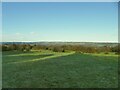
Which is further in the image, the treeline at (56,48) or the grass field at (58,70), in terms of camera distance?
the treeline at (56,48)

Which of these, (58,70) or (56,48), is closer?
(58,70)

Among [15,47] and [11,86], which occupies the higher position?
[15,47]

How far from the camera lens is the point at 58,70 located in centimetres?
334

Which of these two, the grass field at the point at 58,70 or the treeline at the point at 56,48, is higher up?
the treeline at the point at 56,48

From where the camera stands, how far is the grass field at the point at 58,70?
3.02 m

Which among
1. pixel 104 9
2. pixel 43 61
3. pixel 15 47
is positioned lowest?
pixel 43 61

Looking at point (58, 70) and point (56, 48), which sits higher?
point (56, 48)

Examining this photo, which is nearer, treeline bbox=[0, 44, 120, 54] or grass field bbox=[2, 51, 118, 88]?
grass field bbox=[2, 51, 118, 88]

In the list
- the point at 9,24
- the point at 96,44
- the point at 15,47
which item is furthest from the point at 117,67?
the point at 9,24

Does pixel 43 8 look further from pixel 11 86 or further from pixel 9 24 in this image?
pixel 11 86

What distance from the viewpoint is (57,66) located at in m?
3.48

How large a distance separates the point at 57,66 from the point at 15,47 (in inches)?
30.4

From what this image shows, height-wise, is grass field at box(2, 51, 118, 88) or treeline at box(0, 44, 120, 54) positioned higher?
treeline at box(0, 44, 120, 54)

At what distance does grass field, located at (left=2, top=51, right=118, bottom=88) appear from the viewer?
3.02 m
